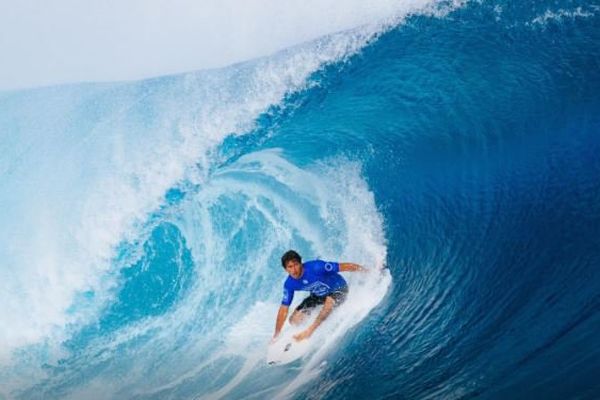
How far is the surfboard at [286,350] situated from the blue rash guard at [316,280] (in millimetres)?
427

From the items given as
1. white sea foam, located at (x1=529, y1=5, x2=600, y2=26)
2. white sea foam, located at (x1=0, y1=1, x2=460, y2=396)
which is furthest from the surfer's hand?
white sea foam, located at (x1=529, y1=5, x2=600, y2=26)

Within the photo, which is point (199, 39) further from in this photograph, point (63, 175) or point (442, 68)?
point (442, 68)

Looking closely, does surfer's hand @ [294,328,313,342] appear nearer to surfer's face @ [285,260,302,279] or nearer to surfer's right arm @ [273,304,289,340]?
surfer's right arm @ [273,304,289,340]

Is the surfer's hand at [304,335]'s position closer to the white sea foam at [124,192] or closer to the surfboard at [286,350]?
the surfboard at [286,350]

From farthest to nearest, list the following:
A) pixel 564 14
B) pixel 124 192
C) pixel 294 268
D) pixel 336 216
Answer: pixel 124 192, pixel 564 14, pixel 336 216, pixel 294 268

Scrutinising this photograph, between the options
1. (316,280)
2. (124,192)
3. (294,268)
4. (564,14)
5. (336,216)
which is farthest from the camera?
(124,192)

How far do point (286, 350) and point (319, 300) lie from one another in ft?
2.14

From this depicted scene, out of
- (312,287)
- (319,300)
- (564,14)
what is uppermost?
(564,14)

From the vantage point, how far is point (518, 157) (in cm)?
693

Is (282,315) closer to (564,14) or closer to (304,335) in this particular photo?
(304,335)

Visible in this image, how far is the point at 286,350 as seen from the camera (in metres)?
5.91

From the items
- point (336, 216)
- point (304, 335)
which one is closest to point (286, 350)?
point (304, 335)

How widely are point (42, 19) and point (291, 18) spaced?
438 cm

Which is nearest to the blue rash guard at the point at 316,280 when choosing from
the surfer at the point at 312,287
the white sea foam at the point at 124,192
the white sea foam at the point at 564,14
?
the surfer at the point at 312,287
